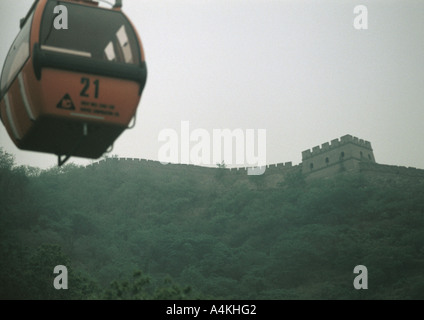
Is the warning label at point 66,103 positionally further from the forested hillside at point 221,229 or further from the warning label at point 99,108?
the forested hillside at point 221,229

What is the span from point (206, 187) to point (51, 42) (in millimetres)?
58887

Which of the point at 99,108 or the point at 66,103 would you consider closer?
Result: the point at 66,103

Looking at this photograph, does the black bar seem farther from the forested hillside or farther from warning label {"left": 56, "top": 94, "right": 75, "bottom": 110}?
the forested hillside

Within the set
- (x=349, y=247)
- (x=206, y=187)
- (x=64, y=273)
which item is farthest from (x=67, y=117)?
(x=206, y=187)

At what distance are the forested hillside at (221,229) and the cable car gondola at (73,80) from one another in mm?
26882

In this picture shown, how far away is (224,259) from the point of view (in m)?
48.2

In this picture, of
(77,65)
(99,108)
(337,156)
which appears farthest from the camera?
(337,156)

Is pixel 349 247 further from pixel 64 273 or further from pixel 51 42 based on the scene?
pixel 51 42

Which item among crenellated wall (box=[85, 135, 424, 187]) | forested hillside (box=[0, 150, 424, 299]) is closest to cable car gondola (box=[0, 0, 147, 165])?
forested hillside (box=[0, 150, 424, 299])

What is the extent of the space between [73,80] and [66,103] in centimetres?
18

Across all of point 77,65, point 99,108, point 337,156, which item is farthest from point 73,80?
point 337,156

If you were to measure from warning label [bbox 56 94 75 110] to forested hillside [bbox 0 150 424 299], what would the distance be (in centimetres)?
2750

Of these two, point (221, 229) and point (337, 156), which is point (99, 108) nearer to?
point (221, 229)

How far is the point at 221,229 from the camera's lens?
185ft
